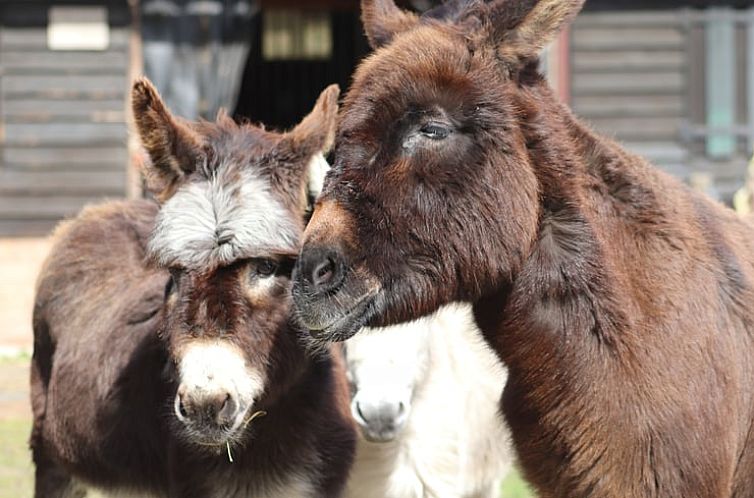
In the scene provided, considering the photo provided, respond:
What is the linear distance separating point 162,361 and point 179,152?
87cm

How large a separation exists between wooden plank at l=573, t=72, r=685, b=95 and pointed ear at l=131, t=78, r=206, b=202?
12.0 meters

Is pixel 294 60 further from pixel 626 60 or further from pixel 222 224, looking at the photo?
pixel 222 224

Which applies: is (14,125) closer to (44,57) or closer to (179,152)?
(44,57)

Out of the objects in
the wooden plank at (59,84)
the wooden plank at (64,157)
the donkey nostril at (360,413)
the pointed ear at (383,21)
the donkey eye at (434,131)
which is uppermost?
the pointed ear at (383,21)

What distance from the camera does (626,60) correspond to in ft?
53.1

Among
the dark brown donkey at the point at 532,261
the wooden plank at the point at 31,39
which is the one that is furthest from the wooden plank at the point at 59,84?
the dark brown donkey at the point at 532,261

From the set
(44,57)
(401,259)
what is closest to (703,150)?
(44,57)

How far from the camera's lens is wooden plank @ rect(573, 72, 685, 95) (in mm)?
16172

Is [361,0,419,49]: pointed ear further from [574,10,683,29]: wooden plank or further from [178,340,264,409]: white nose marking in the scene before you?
[574,10,683,29]: wooden plank

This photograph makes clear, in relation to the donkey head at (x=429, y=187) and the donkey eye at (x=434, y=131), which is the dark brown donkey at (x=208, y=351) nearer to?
the donkey head at (x=429, y=187)

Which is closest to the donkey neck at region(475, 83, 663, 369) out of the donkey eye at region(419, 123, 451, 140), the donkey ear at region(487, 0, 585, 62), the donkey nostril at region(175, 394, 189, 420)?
the donkey ear at region(487, 0, 585, 62)

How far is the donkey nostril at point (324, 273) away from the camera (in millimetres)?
3439

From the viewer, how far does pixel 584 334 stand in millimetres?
3607

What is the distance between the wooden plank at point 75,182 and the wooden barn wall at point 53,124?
0.04 ft
